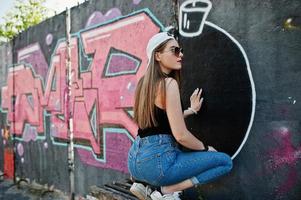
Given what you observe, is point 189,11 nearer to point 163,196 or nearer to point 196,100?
point 196,100

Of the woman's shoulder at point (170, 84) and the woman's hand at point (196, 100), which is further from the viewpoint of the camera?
the woman's hand at point (196, 100)

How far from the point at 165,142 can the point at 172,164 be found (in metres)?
0.16

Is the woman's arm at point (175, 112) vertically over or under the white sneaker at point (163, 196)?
over

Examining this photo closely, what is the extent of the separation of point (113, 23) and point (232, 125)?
251 cm

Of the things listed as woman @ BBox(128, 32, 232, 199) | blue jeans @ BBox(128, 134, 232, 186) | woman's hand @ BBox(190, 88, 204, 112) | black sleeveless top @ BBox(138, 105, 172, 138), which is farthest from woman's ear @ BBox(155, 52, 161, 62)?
woman's hand @ BBox(190, 88, 204, 112)

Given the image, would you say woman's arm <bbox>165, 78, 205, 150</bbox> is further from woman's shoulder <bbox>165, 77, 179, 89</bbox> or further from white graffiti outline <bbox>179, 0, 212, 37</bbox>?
white graffiti outline <bbox>179, 0, 212, 37</bbox>

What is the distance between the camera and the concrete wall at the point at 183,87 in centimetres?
288

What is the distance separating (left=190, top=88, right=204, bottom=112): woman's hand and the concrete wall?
0.06 metres

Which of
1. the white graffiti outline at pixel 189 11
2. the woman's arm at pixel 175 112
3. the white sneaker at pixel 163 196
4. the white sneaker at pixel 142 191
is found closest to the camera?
the woman's arm at pixel 175 112

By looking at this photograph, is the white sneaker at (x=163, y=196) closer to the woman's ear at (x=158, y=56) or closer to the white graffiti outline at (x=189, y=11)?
the woman's ear at (x=158, y=56)

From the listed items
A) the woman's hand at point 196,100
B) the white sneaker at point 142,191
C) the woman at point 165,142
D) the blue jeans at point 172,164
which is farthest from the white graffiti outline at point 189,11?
the white sneaker at point 142,191

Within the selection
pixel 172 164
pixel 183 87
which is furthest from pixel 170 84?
pixel 183 87

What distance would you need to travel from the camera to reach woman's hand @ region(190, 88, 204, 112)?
3510 millimetres

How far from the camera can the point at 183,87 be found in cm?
372
